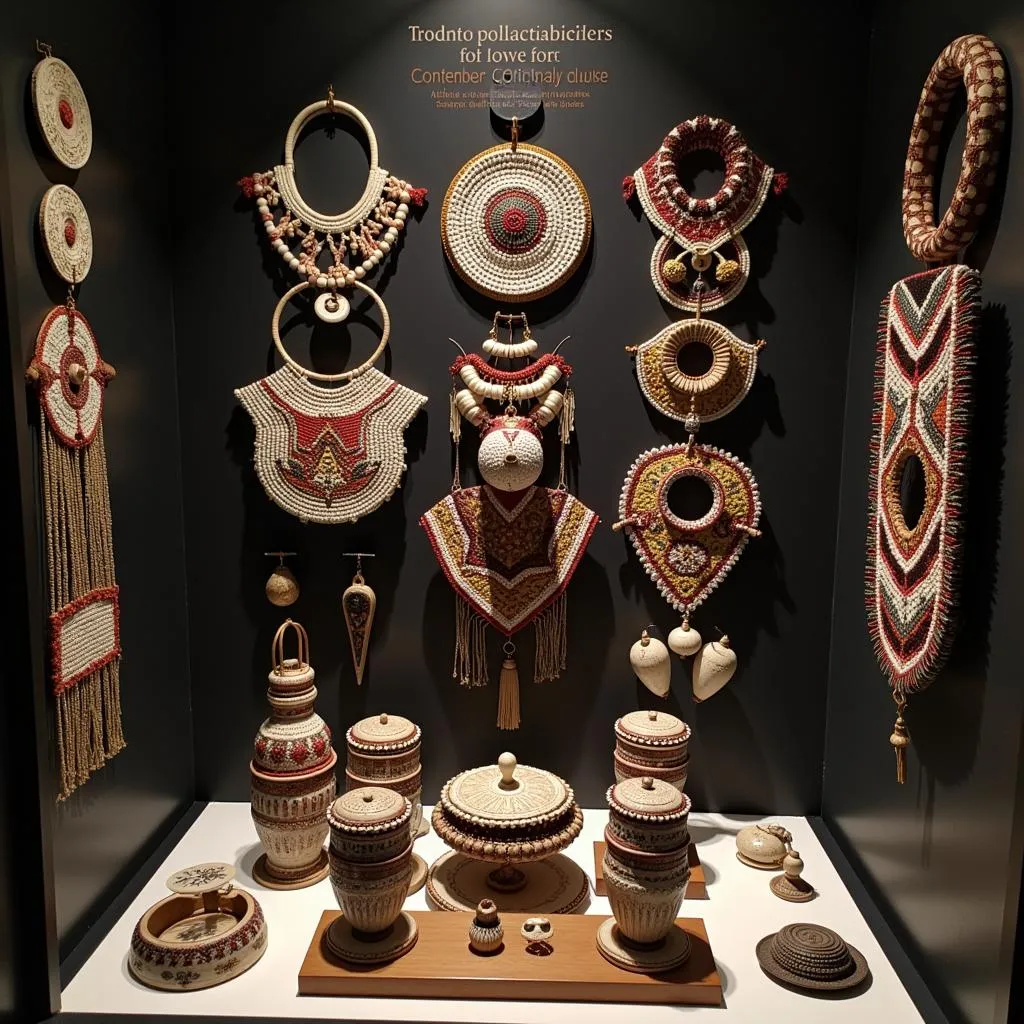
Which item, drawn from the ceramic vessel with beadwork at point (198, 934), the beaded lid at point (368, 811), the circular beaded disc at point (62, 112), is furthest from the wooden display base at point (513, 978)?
the circular beaded disc at point (62, 112)

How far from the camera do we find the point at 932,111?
57.1 inches

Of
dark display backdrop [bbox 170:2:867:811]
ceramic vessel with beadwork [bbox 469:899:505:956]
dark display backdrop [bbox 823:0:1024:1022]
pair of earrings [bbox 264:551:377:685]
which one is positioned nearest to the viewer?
dark display backdrop [bbox 823:0:1024:1022]

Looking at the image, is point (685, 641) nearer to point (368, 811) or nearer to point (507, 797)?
point (507, 797)

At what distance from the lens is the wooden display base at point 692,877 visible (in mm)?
1742

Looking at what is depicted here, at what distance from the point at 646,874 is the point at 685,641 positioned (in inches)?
24.1

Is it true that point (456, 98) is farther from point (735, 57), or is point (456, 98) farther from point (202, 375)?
point (202, 375)

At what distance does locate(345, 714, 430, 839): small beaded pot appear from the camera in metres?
1.82

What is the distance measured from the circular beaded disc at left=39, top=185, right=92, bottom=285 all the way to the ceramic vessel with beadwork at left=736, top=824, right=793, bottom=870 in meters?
1.75

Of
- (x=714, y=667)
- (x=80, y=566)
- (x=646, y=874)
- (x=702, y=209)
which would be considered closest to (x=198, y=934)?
(x=80, y=566)

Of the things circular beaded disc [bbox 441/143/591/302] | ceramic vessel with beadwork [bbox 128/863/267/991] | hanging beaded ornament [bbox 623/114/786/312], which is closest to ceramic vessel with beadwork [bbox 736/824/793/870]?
ceramic vessel with beadwork [bbox 128/863/267/991]

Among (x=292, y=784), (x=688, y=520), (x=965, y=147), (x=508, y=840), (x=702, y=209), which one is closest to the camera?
(x=965, y=147)

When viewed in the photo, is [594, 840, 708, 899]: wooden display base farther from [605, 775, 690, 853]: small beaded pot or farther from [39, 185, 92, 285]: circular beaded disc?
[39, 185, 92, 285]: circular beaded disc

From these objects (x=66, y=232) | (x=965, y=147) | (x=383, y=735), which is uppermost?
(x=965, y=147)

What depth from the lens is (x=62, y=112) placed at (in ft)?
4.85
